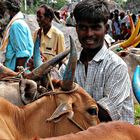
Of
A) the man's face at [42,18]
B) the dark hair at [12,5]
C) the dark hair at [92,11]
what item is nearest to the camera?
the dark hair at [92,11]

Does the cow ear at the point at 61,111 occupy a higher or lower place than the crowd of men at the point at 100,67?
lower

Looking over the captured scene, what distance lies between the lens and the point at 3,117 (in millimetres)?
3766

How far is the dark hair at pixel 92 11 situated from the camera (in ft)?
13.7

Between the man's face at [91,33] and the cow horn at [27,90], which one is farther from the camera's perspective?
the man's face at [91,33]

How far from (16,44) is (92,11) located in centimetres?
251

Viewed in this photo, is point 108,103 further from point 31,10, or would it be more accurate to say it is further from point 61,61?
point 31,10

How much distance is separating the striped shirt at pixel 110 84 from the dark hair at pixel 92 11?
0.30 m

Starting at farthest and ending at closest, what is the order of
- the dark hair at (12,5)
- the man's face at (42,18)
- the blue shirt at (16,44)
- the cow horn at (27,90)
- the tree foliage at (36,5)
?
the tree foliage at (36,5) → the man's face at (42,18) → the dark hair at (12,5) → the blue shirt at (16,44) → the cow horn at (27,90)

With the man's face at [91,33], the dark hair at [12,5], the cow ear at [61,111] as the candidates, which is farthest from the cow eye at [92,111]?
the dark hair at [12,5]

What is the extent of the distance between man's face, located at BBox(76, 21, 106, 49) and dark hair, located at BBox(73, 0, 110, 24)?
0.15ft

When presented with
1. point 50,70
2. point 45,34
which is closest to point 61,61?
point 50,70

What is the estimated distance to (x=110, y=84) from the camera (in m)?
4.12

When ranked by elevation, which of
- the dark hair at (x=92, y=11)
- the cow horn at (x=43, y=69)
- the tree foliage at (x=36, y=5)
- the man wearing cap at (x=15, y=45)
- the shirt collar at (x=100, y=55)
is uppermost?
the dark hair at (x=92, y=11)

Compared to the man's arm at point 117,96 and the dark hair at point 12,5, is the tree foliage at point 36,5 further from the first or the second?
the man's arm at point 117,96
